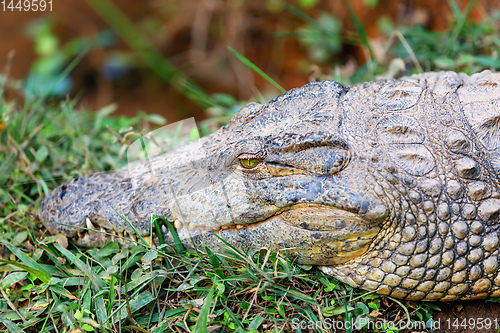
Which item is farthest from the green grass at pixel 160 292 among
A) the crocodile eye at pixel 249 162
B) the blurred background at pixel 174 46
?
the blurred background at pixel 174 46

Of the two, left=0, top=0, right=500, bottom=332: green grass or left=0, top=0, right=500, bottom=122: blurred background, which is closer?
left=0, top=0, right=500, bottom=332: green grass

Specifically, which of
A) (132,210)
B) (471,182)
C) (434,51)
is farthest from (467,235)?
(434,51)

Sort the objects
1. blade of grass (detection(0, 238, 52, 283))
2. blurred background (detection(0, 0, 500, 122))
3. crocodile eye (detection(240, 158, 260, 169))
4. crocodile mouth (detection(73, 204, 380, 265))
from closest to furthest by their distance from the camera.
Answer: crocodile mouth (detection(73, 204, 380, 265)) → crocodile eye (detection(240, 158, 260, 169)) → blade of grass (detection(0, 238, 52, 283)) → blurred background (detection(0, 0, 500, 122))

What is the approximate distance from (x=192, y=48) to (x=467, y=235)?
6.48 metres

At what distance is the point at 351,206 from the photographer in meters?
2.01

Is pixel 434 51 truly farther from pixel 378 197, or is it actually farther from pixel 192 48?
pixel 192 48

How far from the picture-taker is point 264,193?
213 centimetres

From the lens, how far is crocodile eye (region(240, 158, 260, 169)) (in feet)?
7.12

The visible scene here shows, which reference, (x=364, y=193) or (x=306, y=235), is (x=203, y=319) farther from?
(x=364, y=193)

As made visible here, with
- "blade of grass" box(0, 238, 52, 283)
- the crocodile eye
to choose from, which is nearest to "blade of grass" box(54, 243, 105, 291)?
"blade of grass" box(0, 238, 52, 283)

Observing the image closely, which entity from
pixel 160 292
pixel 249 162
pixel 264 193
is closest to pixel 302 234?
pixel 264 193

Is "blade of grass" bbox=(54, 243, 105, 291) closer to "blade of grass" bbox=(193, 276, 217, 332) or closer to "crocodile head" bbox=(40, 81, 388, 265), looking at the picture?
"crocodile head" bbox=(40, 81, 388, 265)

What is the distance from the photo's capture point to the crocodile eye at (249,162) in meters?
2.17
